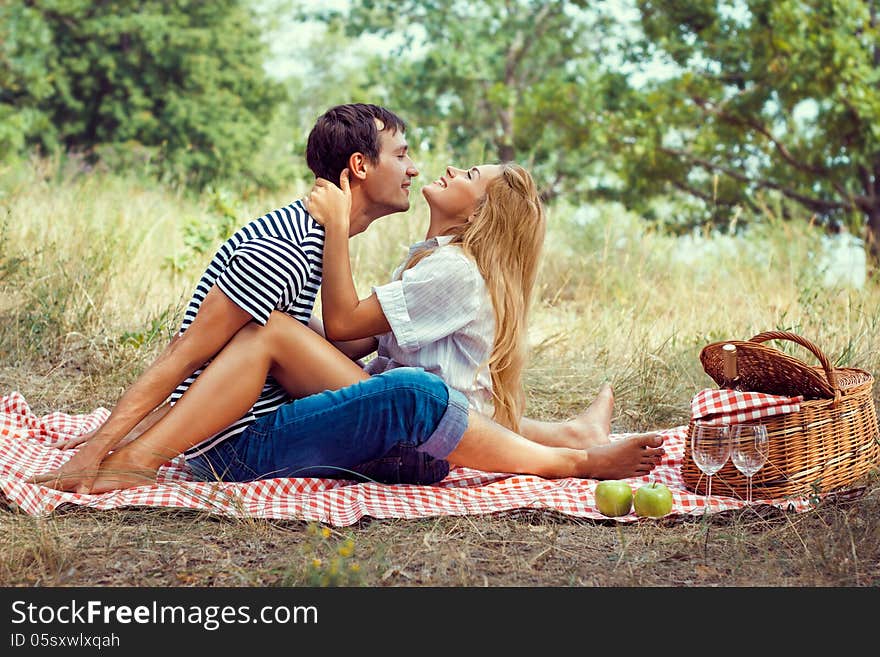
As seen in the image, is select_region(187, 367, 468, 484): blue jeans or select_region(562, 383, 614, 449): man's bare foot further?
select_region(562, 383, 614, 449): man's bare foot

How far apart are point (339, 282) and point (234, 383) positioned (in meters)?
0.44

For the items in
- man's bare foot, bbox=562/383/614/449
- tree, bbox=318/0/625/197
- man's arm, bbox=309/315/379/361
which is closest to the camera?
man's arm, bbox=309/315/379/361

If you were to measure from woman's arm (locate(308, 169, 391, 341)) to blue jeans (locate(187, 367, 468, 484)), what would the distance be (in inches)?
8.9

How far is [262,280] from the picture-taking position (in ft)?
9.56

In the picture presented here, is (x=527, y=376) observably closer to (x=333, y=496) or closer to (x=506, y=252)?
(x=506, y=252)

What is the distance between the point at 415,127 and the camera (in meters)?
15.2

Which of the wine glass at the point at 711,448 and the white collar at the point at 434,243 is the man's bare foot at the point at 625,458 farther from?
the white collar at the point at 434,243

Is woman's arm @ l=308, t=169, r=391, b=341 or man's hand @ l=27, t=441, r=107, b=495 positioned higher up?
woman's arm @ l=308, t=169, r=391, b=341

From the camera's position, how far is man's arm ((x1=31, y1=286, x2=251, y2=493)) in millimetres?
2912

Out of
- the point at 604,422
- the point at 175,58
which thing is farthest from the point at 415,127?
the point at 604,422

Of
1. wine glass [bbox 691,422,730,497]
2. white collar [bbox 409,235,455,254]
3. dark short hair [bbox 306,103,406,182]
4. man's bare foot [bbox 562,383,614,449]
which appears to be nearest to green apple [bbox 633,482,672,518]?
wine glass [bbox 691,422,730,497]

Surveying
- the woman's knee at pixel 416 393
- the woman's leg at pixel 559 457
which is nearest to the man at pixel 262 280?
the woman's knee at pixel 416 393

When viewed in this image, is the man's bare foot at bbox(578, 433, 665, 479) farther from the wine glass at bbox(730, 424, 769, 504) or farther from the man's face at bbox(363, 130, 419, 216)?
the man's face at bbox(363, 130, 419, 216)

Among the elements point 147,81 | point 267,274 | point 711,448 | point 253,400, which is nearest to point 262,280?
point 267,274
